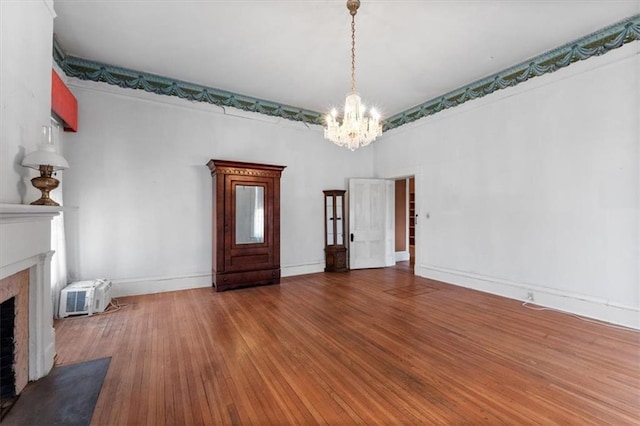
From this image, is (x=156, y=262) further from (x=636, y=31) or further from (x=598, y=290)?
(x=636, y=31)

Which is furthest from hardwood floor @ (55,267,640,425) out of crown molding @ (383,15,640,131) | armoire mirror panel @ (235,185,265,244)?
crown molding @ (383,15,640,131)

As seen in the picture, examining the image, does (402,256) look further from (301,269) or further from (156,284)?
(156,284)

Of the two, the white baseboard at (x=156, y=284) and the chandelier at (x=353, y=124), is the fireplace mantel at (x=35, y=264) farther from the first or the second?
the chandelier at (x=353, y=124)

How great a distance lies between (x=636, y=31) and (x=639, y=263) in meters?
2.62

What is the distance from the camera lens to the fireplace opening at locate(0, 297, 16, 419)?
1.95 m

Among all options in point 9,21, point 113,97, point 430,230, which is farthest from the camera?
point 430,230

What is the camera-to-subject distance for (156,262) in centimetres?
455

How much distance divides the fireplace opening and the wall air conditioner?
171 cm

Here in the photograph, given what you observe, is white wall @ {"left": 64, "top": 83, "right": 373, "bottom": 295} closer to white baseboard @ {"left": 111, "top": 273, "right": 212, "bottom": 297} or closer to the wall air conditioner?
white baseboard @ {"left": 111, "top": 273, "right": 212, "bottom": 297}

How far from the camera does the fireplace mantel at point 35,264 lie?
1.76 meters

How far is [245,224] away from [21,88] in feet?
10.4

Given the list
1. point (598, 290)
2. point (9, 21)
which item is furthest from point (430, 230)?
point (9, 21)

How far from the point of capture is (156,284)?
4.53m

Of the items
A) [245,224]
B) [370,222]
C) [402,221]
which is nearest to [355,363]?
[245,224]
